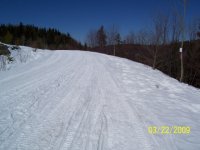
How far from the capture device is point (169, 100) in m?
5.28

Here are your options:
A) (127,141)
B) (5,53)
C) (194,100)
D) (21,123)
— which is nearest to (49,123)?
(21,123)

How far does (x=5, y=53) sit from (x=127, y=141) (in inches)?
499

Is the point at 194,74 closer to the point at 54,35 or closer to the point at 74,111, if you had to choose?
the point at 74,111
